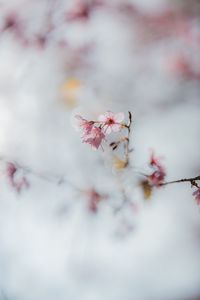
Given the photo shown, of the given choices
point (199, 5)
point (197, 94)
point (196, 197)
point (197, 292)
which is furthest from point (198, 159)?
point (196, 197)

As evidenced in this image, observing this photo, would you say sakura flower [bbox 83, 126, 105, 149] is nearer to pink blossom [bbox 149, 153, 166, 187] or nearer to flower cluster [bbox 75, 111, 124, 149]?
flower cluster [bbox 75, 111, 124, 149]

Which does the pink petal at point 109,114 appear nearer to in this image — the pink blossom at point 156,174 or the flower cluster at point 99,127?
the flower cluster at point 99,127

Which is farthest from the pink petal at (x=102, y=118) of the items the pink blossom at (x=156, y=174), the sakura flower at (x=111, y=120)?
the pink blossom at (x=156, y=174)

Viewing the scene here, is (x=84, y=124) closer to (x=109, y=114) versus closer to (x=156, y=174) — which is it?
(x=109, y=114)

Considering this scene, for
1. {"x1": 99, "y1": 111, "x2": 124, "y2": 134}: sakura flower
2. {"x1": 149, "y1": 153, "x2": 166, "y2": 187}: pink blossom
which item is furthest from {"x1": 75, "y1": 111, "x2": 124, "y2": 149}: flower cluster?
{"x1": 149, "y1": 153, "x2": 166, "y2": 187}: pink blossom

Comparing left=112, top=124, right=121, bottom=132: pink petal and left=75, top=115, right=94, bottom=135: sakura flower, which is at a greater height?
left=75, top=115, right=94, bottom=135: sakura flower

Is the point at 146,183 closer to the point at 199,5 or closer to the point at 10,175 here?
the point at 10,175

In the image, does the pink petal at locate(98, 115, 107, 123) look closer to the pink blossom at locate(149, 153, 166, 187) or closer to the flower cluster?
the flower cluster
